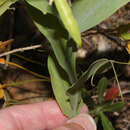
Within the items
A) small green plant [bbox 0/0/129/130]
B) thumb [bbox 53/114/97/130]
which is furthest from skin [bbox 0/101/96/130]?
small green plant [bbox 0/0/129/130]

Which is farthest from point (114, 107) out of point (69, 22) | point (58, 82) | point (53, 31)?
point (69, 22)

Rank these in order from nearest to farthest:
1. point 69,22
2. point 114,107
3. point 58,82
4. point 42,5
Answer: point 69,22
point 42,5
point 58,82
point 114,107

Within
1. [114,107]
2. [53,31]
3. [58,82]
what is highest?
[53,31]

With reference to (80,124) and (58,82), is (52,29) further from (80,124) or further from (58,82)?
(80,124)

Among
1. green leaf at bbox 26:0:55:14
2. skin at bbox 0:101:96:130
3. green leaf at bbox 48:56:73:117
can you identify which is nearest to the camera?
green leaf at bbox 26:0:55:14

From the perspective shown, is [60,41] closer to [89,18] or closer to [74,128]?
[89,18]

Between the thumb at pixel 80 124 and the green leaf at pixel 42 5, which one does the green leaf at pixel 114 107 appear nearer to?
the thumb at pixel 80 124

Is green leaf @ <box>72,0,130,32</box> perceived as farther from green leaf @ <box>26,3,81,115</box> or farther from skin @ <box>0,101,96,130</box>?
skin @ <box>0,101,96,130</box>
